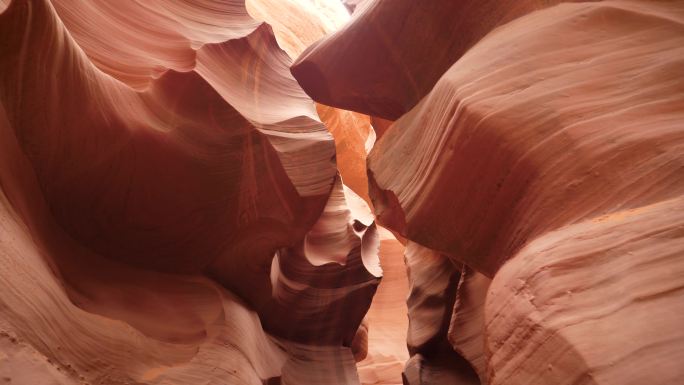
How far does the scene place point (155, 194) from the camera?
10.7 feet

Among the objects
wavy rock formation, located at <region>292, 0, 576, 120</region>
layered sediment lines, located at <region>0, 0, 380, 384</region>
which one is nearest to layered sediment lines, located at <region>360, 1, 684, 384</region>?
wavy rock formation, located at <region>292, 0, 576, 120</region>

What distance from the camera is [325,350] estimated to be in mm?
4902

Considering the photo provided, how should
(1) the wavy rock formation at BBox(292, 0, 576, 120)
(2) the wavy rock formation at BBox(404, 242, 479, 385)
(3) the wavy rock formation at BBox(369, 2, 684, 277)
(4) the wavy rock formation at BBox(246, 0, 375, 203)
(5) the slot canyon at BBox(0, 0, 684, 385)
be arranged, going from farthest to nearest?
(4) the wavy rock formation at BBox(246, 0, 375, 203) < (2) the wavy rock formation at BBox(404, 242, 479, 385) < (1) the wavy rock formation at BBox(292, 0, 576, 120) < (3) the wavy rock formation at BBox(369, 2, 684, 277) < (5) the slot canyon at BBox(0, 0, 684, 385)

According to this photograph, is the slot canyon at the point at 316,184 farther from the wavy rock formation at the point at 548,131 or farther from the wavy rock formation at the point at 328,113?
the wavy rock formation at the point at 328,113

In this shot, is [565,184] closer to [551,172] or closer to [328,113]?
[551,172]

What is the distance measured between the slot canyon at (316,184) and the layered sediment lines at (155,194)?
14mm

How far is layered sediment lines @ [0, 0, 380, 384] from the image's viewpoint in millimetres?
2299

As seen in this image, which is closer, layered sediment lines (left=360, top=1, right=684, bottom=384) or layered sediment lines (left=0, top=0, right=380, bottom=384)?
layered sediment lines (left=360, top=1, right=684, bottom=384)

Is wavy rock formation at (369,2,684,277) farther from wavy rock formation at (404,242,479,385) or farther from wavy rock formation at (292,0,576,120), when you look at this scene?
wavy rock formation at (404,242,479,385)

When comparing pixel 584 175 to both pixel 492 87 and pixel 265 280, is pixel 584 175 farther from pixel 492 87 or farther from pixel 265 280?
pixel 265 280

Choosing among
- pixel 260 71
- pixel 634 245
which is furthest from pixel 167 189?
pixel 634 245

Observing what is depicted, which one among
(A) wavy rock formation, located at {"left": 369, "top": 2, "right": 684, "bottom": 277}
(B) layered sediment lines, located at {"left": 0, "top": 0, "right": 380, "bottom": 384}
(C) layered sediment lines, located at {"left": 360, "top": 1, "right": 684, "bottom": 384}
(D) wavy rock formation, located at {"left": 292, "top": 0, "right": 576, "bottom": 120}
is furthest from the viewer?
(D) wavy rock formation, located at {"left": 292, "top": 0, "right": 576, "bottom": 120}

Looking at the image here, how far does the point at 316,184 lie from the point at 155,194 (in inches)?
40.9

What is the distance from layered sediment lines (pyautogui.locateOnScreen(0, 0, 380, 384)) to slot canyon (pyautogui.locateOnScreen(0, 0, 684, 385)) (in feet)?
0.04
